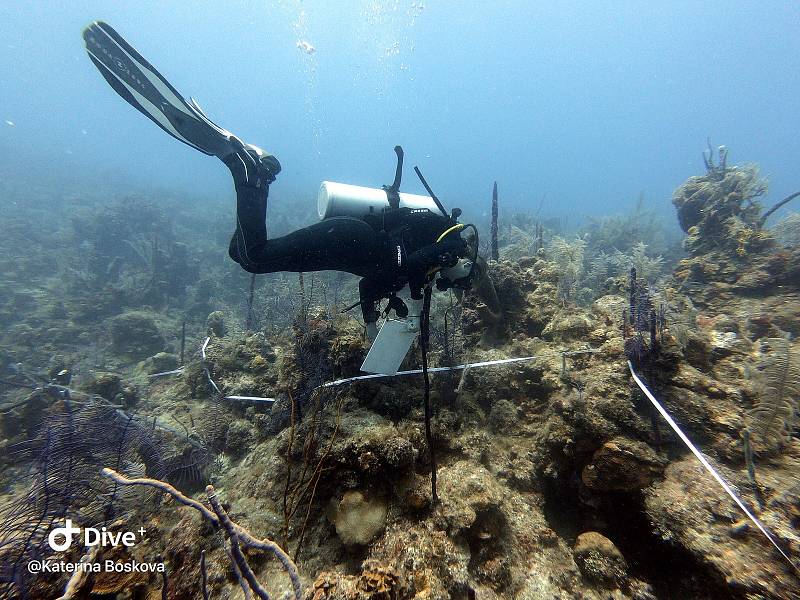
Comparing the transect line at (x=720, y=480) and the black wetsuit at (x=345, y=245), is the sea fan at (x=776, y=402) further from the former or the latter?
the black wetsuit at (x=345, y=245)

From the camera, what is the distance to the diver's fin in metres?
3.33

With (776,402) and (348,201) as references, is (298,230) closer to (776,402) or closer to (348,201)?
(348,201)

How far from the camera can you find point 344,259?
149 inches

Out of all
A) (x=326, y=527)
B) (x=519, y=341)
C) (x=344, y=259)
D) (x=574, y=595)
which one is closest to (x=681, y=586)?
(x=574, y=595)

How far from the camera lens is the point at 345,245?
12.1 feet

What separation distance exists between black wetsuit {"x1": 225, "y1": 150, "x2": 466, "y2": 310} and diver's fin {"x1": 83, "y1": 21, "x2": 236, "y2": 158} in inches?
13.7

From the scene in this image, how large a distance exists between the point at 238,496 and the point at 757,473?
405 cm

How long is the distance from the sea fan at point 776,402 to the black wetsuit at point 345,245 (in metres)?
2.73

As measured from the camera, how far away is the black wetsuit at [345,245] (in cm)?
353

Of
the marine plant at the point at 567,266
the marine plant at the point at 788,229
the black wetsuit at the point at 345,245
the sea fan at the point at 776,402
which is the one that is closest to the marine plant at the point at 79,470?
the black wetsuit at the point at 345,245

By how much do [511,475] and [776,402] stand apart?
6.88 feet

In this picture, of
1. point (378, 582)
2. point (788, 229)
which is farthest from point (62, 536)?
point (788, 229)

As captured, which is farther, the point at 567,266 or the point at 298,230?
the point at 567,266

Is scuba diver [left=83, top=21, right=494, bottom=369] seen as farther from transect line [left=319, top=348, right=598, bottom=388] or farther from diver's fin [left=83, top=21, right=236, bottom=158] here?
transect line [left=319, top=348, right=598, bottom=388]
